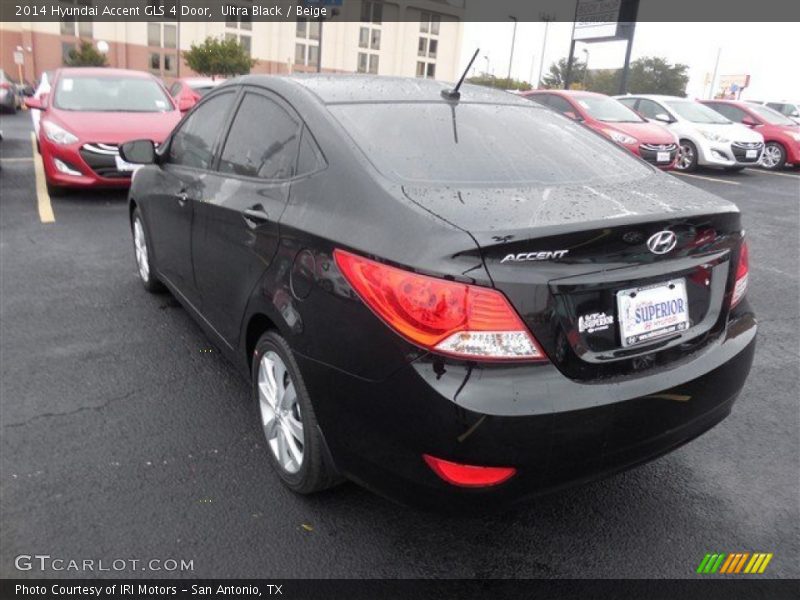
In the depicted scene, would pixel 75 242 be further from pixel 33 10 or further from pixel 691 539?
pixel 33 10

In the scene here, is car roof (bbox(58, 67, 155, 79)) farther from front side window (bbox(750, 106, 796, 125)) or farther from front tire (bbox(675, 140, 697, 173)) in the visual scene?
front side window (bbox(750, 106, 796, 125))

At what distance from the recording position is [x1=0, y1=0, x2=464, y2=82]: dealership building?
5834 centimetres

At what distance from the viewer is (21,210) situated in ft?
24.3

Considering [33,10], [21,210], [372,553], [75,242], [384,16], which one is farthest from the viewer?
[384,16]

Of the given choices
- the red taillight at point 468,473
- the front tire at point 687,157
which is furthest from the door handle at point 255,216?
the front tire at point 687,157

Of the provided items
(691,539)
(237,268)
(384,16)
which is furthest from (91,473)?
(384,16)

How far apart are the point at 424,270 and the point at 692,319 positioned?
1026 mm

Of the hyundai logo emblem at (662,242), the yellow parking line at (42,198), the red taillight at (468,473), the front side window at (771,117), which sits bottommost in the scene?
the yellow parking line at (42,198)

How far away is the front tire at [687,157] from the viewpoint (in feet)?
43.3

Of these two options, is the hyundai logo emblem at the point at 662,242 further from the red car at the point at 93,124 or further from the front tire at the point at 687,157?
the front tire at the point at 687,157

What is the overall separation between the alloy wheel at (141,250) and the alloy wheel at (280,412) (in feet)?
7.55

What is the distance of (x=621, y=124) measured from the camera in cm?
1152

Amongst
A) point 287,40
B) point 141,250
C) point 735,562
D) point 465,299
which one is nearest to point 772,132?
point 141,250

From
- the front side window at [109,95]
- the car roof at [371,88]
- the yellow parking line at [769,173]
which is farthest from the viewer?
the yellow parking line at [769,173]
